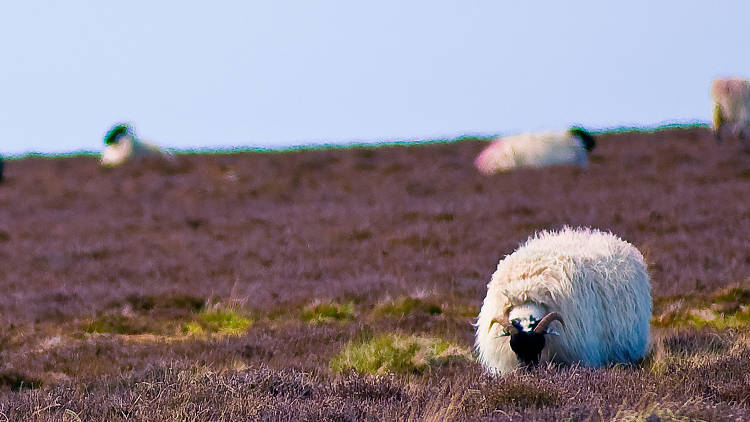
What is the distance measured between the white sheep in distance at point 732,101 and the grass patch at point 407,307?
18542 mm

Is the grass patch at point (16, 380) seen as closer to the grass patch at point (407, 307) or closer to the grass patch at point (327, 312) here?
the grass patch at point (327, 312)

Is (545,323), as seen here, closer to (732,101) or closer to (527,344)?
(527,344)

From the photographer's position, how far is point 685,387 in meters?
5.75

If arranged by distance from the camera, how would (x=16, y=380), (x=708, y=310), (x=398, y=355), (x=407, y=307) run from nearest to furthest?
1. (x=16, y=380)
2. (x=398, y=355)
3. (x=708, y=310)
4. (x=407, y=307)

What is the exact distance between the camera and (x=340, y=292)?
38.6ft

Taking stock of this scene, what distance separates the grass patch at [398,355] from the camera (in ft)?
27.0

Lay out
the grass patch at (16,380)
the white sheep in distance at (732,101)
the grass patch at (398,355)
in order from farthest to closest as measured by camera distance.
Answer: the white sheep in distance at (732,101) → the grass patch at (398,355) → the grass patch at (16,380)

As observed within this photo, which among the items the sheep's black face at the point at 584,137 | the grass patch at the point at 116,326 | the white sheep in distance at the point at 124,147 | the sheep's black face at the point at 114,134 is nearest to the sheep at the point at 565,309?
the grass patch at the point at 116,326

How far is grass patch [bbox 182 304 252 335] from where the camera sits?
34.7 feet

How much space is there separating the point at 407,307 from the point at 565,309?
11.5 ft

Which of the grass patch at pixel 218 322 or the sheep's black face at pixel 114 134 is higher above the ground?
the sheep's black face at pixel 114 134

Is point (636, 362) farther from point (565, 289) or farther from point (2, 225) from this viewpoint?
point (2, 225)

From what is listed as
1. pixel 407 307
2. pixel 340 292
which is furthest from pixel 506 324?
pixel 340 292

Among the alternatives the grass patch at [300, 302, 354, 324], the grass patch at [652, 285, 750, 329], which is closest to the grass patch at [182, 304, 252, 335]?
the grass patch at [300, 302, 354, 324]
